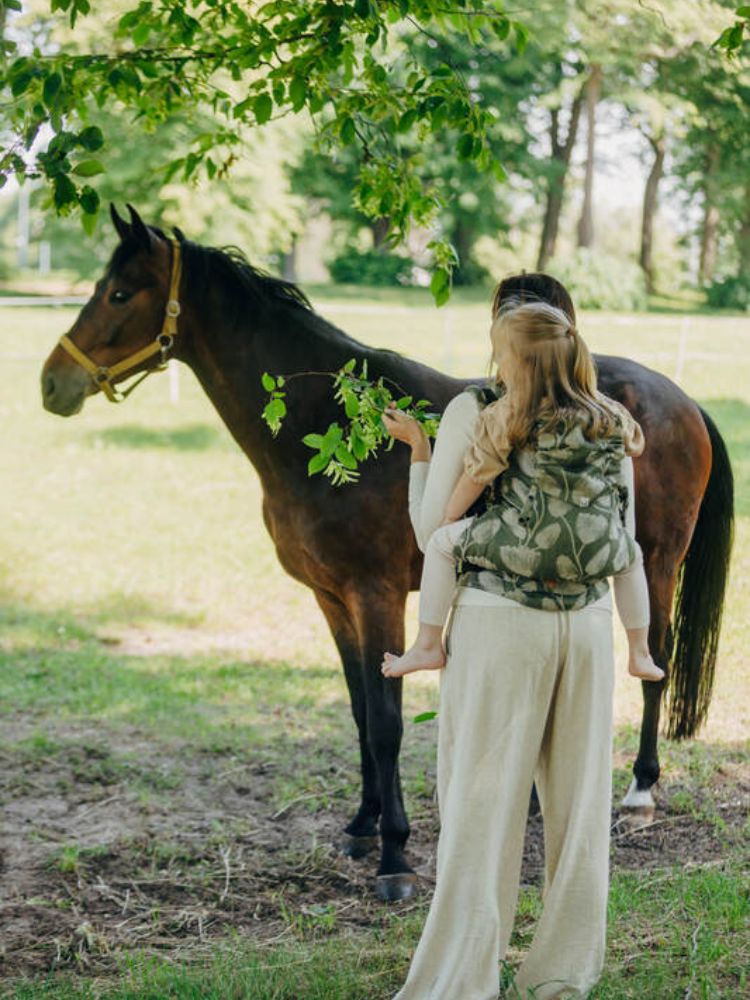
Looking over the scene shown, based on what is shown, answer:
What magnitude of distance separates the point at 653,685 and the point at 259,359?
89.0 inches

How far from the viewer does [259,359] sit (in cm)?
462

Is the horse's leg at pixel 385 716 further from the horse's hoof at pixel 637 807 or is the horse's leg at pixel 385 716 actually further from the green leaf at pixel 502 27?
the green leaf at pixel 502 27

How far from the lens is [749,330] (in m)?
20.3

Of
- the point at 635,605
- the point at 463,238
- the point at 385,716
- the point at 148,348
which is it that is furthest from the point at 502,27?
the point at 463,238

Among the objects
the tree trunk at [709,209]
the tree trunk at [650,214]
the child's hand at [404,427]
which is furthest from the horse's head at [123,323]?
the tree trunk at [650,214]

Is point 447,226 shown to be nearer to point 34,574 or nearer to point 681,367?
point 681,367

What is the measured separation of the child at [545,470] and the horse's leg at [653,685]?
2.25m

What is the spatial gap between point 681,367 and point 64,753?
12.2m

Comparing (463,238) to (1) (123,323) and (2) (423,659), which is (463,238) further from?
(2) (423,659)

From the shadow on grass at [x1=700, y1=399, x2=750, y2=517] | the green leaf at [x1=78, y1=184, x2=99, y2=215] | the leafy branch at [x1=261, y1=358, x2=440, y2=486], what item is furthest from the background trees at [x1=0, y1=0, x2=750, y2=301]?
the shadow on grass at [x1=700, y1=399, x2=750, y2=517]

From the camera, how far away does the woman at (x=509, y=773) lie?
2832 mm

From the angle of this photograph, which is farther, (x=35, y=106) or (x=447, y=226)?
(x=447, y=226)

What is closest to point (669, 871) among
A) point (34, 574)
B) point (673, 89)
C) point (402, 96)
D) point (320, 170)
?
point (402, 96)

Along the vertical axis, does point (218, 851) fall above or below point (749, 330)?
below
